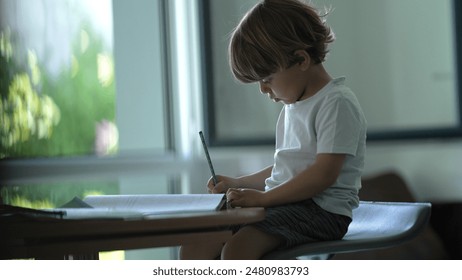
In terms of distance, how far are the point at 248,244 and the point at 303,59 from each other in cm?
25

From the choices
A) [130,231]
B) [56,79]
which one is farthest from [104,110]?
[130,231]

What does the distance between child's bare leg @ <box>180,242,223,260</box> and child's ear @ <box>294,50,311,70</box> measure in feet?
0.83

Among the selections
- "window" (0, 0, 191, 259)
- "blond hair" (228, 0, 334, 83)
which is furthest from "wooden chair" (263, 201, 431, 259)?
"window" (0, 0, 191, 259)

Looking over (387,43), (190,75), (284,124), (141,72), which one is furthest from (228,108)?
(284,124)

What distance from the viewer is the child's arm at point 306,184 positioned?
973 mm

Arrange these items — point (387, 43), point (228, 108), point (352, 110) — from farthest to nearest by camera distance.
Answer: point (387, 43)
point (228, 108)
point (352, 110)

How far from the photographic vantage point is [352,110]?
101 cm

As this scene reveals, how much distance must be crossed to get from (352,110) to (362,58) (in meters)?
0.93

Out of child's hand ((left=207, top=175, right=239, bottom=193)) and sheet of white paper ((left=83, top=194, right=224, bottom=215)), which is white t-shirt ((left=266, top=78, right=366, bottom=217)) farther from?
sheet of white paper ((left=83, top=194, right=224, bottom=215))

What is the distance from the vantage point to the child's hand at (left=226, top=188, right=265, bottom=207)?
940 mm

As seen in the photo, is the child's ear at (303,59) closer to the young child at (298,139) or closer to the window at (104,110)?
the young child at (298,139)

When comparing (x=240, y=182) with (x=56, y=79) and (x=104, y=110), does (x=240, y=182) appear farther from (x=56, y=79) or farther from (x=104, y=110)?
(x=56, y=79)
